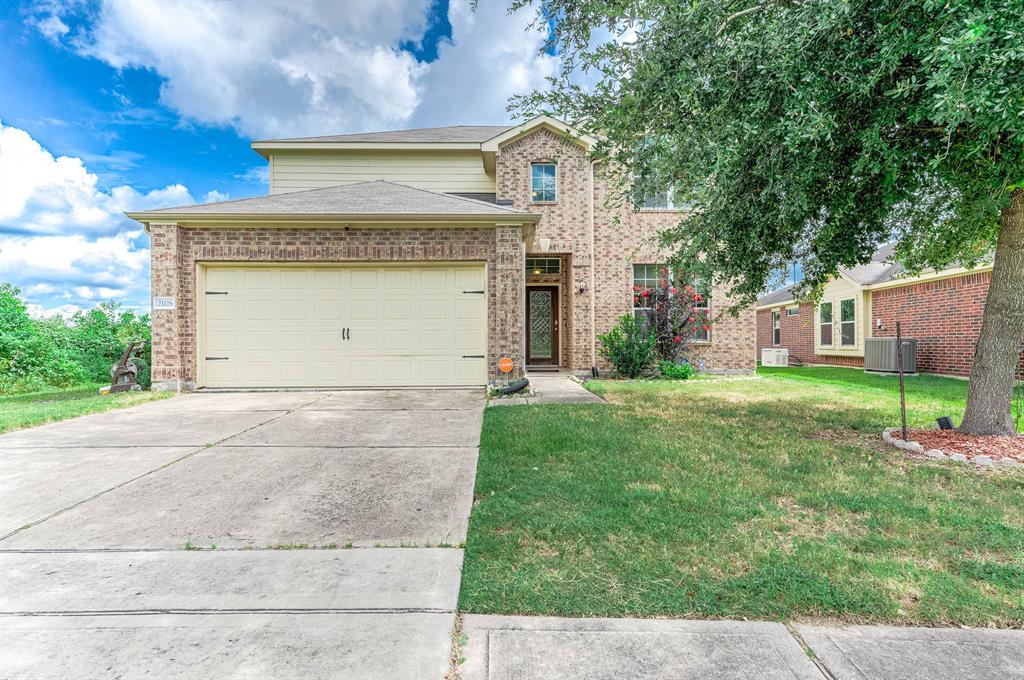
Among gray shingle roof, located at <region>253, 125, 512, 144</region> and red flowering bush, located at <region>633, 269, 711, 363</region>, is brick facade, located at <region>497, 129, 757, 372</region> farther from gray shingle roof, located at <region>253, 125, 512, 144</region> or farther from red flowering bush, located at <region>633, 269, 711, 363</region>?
gray shingle roof, located at <region>253, 125, 512, 144</region>

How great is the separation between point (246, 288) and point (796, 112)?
8616 mm

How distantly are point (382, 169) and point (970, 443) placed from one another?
13.2 m

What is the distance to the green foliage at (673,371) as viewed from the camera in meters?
10.8

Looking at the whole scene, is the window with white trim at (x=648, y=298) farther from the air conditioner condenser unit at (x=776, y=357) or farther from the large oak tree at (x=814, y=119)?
the air conditioner condenser unit at (x=776, y=357)

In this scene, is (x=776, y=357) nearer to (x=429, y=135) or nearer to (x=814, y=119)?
(x=429, y=135)

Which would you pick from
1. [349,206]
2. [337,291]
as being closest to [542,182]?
[349,206]

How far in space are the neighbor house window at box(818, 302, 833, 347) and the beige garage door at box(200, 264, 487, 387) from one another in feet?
46.2

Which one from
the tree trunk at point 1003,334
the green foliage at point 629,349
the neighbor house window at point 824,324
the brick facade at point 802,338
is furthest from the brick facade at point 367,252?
the neighbor house window at point 824,324

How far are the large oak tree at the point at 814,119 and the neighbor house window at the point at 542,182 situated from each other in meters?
6.11

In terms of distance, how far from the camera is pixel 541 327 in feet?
41.8

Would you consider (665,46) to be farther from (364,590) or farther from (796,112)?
(364,590)

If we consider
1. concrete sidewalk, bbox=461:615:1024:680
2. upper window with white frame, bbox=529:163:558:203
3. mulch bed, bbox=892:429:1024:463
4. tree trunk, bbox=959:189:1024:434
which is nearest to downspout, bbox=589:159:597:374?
upper window with white frame, bbox=529:163:558:203

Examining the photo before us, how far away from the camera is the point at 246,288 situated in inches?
336

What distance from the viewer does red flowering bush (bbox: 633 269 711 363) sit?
36.7ft
